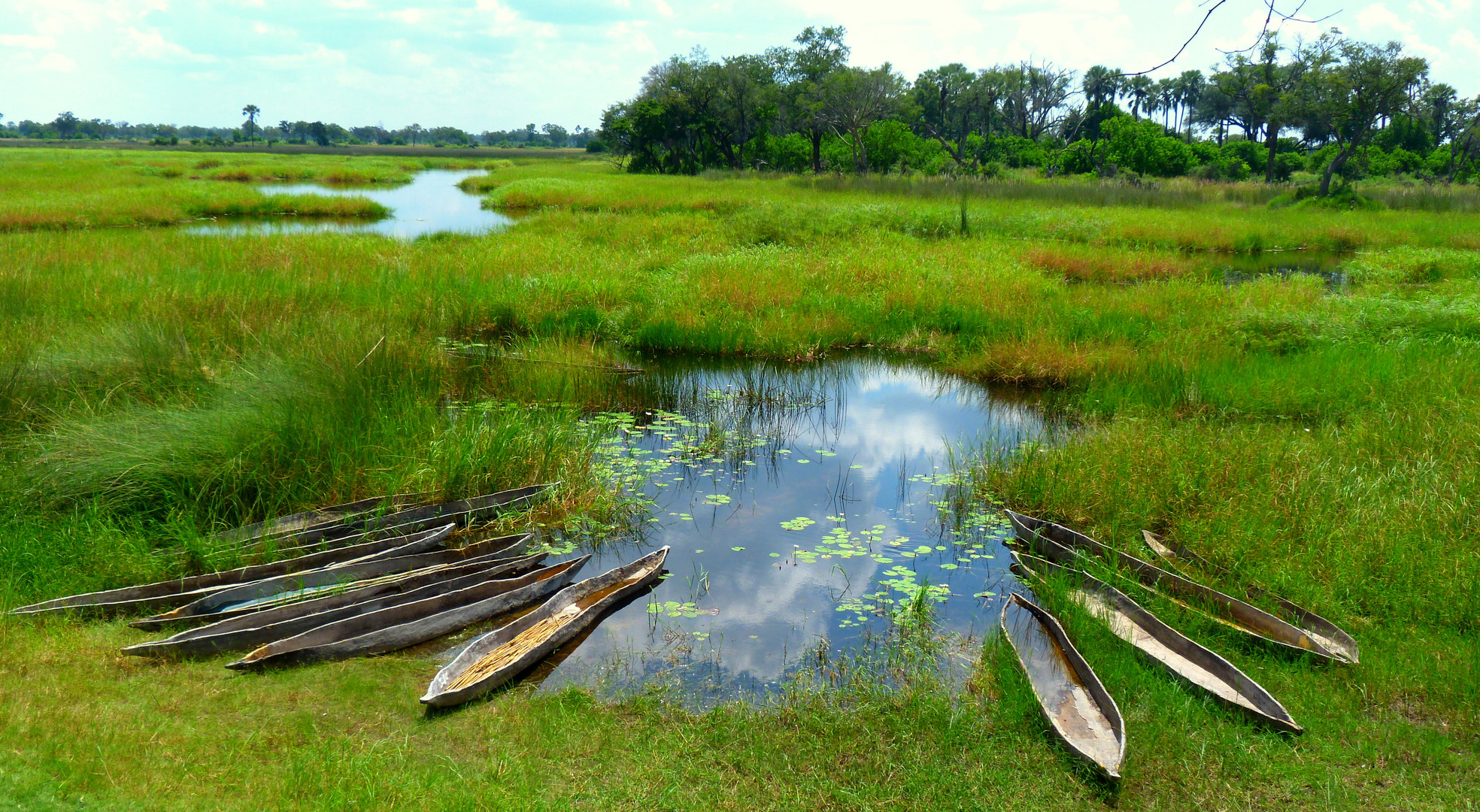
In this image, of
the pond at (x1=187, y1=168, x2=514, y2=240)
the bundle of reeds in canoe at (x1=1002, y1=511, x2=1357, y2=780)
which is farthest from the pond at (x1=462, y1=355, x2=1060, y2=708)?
the pond at (x1=187, y1=168, x2=514, y2=240)

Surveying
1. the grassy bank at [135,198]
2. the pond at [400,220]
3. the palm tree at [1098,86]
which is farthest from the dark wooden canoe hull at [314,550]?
the palm tree at [1098,86]

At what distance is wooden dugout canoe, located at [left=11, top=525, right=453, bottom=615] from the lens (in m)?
4.34

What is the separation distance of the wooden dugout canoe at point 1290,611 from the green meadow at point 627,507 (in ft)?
0.35

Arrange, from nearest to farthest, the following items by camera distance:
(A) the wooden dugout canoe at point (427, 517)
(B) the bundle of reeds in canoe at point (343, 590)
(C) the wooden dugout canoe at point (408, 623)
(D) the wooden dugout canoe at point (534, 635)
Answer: (D) the wooden dugout canoe at point (534, 635), (C) the wooden dugout canoe at point (408, 623), (B) the bundle of reeds in canoe at point (343, 590), (A) the wooden dugout canoe at point (427, 517)

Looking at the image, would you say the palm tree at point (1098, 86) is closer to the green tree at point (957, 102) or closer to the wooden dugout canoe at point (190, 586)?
the green tree at point (957, 102)

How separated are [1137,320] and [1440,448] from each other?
16.9 feet

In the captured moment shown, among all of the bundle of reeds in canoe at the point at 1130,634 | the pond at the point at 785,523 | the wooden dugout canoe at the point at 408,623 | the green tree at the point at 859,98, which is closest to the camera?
the bundle of reeds in canoe at the point at 1130,634

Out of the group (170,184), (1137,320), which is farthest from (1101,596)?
(170,184)

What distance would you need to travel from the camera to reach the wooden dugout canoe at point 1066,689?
3.59 metres

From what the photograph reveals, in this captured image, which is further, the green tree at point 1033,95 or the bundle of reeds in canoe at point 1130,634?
the green tree at point 1033,95

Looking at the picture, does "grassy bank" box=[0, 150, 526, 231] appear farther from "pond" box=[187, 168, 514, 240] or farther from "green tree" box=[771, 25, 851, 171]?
"green tree" box=[771, 25, 851, 171]

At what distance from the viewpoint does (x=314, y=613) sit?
4438 millimetres

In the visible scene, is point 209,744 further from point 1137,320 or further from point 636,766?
point 1137,320

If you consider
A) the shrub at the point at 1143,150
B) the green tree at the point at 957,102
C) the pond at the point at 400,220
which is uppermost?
the green tree at the point at 957,102
